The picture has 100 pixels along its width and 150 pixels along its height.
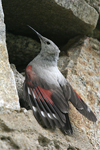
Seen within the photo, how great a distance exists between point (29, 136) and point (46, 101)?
537 mm

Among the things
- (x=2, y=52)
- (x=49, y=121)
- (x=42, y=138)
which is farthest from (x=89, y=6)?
(x=42, y=138)

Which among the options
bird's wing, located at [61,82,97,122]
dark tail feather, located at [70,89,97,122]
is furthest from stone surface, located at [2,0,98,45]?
dark tail feather, located at [70,89,97,122]

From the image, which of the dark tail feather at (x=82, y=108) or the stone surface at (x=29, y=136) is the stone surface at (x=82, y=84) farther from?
the dark tail feather at (x=82, y=108)

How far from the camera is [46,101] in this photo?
2414 millimetres

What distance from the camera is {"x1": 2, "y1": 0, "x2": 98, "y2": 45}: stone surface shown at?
3341 mm

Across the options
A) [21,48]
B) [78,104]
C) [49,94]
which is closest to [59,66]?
[21,48]

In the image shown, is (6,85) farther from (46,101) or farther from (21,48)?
(21,48)

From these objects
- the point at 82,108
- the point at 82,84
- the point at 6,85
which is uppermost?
the point at 6,85

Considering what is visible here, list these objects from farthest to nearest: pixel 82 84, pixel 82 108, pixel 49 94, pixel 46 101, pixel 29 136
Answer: pixel 82 84, pixel 82 108, pixel 49 94, pixel 46 101, pixel 29 136

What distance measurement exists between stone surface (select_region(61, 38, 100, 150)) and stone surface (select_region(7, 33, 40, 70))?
0.67 m

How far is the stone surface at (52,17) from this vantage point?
3.34 metres

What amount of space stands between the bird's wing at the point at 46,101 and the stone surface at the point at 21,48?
1226 millimetres

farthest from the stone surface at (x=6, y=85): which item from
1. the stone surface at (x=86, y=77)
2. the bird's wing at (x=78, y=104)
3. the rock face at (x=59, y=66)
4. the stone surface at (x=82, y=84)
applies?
the stone surface at (x=86, y=77)

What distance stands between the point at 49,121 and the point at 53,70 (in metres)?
0.93
